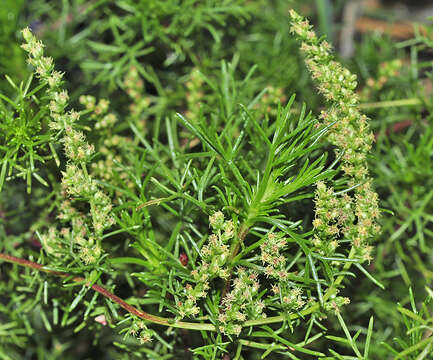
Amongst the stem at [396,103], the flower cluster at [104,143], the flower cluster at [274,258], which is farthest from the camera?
the stem at [396,103]

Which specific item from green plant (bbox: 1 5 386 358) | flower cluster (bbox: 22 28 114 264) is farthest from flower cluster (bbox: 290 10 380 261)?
flower cluster (bbox: 22 28 114 264)

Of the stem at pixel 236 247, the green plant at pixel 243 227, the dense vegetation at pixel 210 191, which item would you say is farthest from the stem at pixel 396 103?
the stem at pixel 236 247

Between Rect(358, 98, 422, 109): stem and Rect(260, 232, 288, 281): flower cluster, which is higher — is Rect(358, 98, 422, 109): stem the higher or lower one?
the higher one

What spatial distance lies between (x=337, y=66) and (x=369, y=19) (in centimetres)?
70

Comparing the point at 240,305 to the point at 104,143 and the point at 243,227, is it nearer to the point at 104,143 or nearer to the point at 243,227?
the point at 243,227

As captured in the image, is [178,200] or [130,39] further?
[130,39]

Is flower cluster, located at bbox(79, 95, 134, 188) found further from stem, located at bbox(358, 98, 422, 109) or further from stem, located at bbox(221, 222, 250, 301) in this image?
stem, located at bbox(358, 98, 422, 109)

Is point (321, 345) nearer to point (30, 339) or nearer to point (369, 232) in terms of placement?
point (369, 232)

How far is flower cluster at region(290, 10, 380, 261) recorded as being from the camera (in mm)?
504

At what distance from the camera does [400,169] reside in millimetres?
735

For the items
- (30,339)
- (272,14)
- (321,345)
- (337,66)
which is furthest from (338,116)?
(30,339)

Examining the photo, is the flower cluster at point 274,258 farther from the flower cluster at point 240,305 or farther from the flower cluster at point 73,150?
the flower cluster at point 73,150

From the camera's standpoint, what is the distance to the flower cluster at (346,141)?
504mm

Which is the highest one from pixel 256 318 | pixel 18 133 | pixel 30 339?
pixel 18 133
